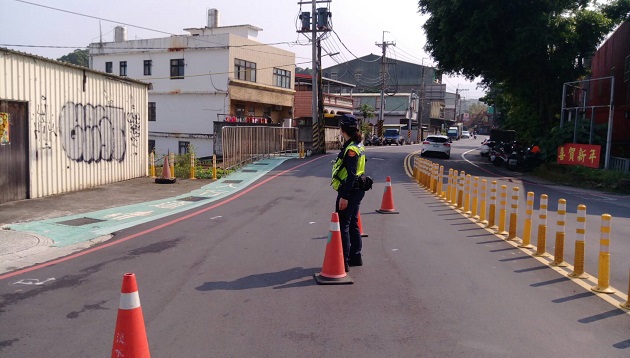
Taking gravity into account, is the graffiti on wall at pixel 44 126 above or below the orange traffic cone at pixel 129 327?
above

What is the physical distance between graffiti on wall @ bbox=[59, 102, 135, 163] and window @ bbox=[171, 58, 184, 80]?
91.8ft

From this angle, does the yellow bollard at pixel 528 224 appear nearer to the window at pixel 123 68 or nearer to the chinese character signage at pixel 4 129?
the chinese character signage at pixel 4 129

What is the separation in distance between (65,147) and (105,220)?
4.38 m

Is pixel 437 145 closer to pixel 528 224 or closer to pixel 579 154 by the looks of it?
pixel 579 154

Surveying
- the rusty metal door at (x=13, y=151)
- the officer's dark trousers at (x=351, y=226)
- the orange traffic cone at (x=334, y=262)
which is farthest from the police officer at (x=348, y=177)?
the rusty metal door at (x=13, y=151)

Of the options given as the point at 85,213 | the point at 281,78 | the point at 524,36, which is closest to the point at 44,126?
the point at 85,213

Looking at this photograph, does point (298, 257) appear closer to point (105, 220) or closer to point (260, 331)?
point (260, 331)

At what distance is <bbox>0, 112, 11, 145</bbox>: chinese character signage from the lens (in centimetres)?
1221

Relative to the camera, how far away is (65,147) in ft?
47.7

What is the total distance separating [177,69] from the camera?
45.1m

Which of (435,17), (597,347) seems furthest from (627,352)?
(435,17)

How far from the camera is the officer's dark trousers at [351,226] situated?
A: 7.32m

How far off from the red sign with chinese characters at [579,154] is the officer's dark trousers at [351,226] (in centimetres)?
1960

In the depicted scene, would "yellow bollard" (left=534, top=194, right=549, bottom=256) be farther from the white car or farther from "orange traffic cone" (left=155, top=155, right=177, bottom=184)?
the white car
